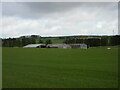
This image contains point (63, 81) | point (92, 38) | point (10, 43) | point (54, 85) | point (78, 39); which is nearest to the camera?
point (54, 85)

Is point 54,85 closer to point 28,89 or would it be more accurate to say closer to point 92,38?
point 28,89

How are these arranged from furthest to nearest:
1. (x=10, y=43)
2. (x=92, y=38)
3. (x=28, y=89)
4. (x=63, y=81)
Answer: (x=92, y=38), (x=10, y=43), (x=63, y=81), (x=28, y=89)

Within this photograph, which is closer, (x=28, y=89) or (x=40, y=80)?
(x=28, y=89)

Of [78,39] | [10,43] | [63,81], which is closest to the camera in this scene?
[63,81]

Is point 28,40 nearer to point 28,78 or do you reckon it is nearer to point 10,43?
point 10,43

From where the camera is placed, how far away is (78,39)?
71.6 m

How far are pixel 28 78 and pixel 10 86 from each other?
162 cm

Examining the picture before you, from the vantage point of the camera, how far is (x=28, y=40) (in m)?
68.2

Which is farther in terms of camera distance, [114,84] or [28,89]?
[114,84]

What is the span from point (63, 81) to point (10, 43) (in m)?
49.9

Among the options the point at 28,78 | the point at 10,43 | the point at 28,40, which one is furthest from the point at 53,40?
the point at 28,78

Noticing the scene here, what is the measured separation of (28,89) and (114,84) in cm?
290

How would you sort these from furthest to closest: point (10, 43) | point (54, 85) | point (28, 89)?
point (10, 43), point (54, 85), point (28, 89)

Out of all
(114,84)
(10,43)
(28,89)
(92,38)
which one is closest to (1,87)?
(28,89)
